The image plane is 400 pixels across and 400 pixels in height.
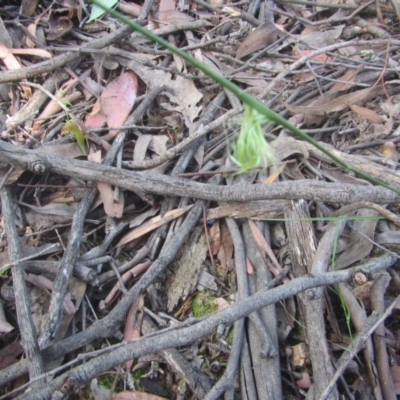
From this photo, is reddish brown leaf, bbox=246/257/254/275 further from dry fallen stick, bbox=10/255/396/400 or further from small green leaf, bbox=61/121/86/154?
small green leaf, bbox=61/121/86/154

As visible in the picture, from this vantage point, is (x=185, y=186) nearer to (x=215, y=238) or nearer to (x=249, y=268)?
(x=215, y=238)

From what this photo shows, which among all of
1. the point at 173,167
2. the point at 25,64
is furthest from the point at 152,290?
the point at 25,64

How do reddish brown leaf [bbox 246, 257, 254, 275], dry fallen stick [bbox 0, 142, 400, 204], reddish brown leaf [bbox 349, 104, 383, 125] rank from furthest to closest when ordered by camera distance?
reddish brown leaf [bbox 349, 104, 383, 125], reddish brown leaf [bbox 246, 257, 254, 275], dry fallen stick [bbox 0, 142, 400, 204]

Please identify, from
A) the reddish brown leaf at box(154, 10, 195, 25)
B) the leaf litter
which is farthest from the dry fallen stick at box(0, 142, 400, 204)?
the reddish brown leaf at box(154, 10, 195, 25)

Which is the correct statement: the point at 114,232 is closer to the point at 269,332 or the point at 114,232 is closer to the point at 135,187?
the point at 135,187

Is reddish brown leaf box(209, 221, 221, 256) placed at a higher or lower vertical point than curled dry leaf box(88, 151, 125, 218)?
lower

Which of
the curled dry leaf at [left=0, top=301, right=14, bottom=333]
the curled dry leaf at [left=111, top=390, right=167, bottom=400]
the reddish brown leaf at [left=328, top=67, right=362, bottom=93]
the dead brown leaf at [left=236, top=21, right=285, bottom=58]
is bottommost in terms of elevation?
the curled dry leaf at [left=111, top=390, right=167, bottom=400]

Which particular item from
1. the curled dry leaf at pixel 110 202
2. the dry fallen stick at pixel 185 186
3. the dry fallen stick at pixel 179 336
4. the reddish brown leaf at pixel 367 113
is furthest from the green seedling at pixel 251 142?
the reddish brown leaf at pixel 367 113

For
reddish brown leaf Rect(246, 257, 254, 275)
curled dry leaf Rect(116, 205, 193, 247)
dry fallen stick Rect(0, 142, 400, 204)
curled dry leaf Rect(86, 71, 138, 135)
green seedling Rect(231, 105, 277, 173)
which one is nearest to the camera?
green seedling Rect(231, 105, 277, 173)

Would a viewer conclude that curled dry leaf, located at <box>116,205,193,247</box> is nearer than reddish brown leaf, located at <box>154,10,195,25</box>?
Yes
